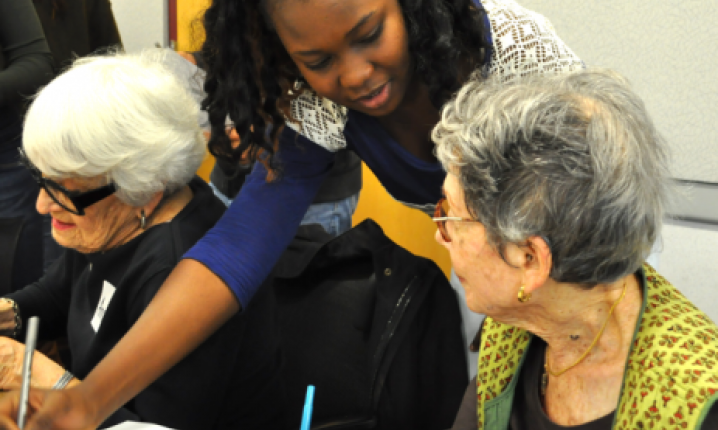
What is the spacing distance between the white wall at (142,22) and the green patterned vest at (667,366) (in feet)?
10.0

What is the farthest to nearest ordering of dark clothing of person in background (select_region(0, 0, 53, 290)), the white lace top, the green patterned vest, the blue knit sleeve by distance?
1. dark clothing of person in background (select_region(0, 0, 53, 290))
2. the blue knit sleeve
3. the white lace top
4. the green patterned vest

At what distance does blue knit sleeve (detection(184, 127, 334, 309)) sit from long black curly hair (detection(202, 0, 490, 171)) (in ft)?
0.16

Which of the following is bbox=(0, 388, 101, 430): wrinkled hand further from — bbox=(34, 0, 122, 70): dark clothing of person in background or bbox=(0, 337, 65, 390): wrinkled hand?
bbox=(34, 0, 122, 70): dark clothing of person in background

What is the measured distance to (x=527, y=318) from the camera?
1.07 m

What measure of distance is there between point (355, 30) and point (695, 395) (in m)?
0.70

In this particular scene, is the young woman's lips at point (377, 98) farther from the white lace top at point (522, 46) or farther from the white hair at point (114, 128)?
the white hair at point (114, 128)

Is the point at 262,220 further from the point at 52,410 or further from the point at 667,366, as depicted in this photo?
the point at 667,366

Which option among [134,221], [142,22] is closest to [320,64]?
[134,221]

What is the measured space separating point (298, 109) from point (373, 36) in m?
0.33

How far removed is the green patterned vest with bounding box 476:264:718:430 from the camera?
0.88 m

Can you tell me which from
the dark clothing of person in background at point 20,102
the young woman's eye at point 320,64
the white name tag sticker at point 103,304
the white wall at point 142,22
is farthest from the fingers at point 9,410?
the white wall at point 142,22

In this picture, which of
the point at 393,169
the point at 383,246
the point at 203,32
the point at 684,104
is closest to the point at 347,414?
the point at 383,246

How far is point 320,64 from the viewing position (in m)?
1.10

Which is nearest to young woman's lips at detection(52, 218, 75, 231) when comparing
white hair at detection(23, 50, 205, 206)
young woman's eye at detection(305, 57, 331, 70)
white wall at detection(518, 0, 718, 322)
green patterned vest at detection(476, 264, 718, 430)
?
white hair at detection(23, 50, 205, 206)
